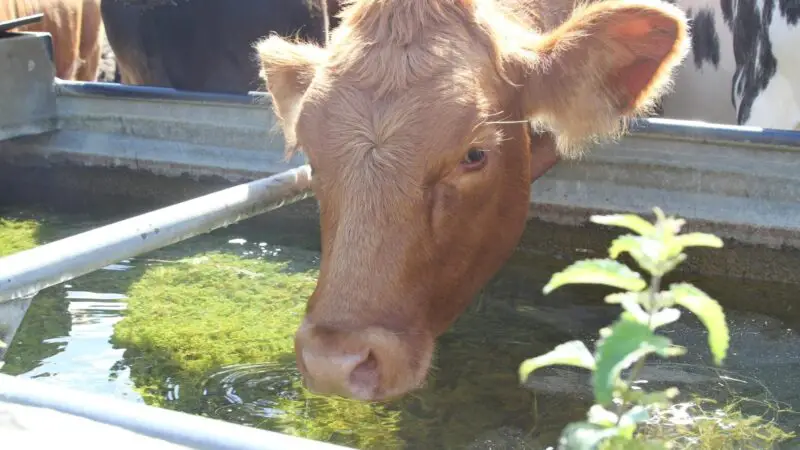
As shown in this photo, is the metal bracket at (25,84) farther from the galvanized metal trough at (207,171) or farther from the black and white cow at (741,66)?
the black and white cow at (741,66)

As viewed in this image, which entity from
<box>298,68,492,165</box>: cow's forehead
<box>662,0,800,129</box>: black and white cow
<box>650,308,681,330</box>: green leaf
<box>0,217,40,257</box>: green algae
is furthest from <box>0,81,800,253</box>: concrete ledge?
<box>650,308,681,330</box>: green leaf

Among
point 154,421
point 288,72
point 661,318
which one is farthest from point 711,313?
point 288,72

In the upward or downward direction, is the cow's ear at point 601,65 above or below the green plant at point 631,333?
above

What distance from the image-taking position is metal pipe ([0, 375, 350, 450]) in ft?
3.01

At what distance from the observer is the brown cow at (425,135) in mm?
2271

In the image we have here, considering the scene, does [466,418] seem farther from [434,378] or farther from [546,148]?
[546,148]

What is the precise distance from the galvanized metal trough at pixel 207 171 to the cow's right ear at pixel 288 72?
23 centimetres

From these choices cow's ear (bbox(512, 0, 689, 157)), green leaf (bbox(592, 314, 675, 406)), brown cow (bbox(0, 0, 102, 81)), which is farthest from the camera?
brown cow (bbox(0, 0, 102, 81))

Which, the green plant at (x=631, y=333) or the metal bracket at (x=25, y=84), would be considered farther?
the metal bracket at (x=25, y=84)

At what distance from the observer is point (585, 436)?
820 millimetres

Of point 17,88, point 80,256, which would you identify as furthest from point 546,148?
point 17,88

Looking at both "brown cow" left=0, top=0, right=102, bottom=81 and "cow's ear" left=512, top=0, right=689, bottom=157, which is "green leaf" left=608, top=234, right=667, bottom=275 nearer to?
"cow's ear" left=512, top=0, right=689, bottom=157

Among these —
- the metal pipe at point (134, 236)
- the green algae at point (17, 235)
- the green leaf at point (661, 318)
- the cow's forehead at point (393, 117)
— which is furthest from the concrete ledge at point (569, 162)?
the green leaf at point (661, 318)

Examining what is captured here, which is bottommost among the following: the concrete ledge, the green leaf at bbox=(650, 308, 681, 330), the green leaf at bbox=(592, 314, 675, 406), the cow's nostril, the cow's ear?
the cow's nostril
